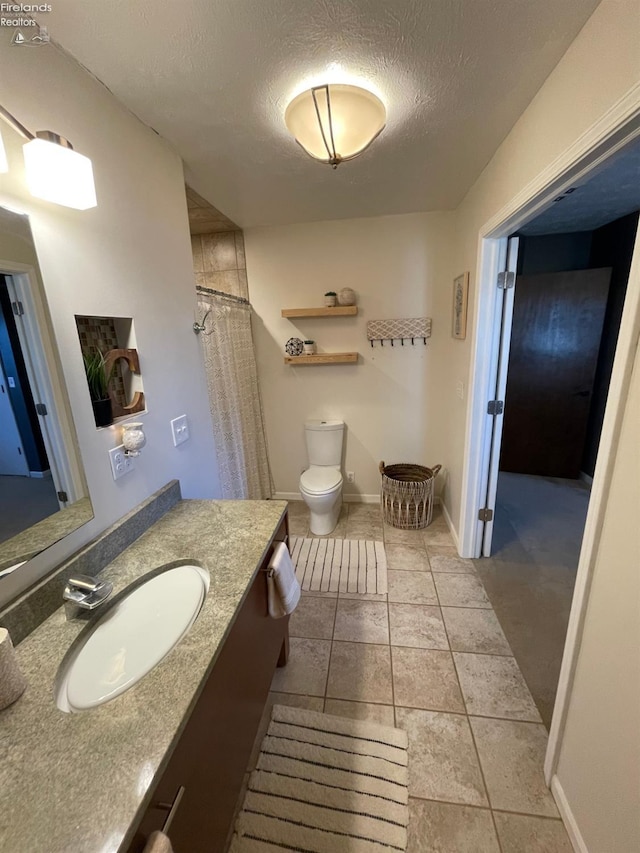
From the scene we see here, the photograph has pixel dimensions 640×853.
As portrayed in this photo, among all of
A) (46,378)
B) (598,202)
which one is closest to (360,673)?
(46,378)

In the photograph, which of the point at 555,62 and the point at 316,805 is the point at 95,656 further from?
the point at 555,62

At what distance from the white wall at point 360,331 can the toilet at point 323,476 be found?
0.51 feet

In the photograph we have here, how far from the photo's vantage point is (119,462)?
4.02 ft

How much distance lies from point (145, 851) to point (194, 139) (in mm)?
2134

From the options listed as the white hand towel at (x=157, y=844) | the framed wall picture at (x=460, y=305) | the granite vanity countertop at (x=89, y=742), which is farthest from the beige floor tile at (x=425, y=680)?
the framed wall picture at (x=460, y=305)

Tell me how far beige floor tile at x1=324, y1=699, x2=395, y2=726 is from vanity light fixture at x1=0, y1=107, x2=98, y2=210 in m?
2.01

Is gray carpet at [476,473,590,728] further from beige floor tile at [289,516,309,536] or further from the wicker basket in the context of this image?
beige floor tile at [289,516,309,536]

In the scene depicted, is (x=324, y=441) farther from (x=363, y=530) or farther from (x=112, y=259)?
(x=112, y=259)

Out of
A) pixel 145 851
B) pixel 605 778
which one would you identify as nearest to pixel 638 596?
pixel 605 778

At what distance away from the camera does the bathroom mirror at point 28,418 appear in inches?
34.8

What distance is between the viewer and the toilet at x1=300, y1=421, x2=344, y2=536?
2.56m

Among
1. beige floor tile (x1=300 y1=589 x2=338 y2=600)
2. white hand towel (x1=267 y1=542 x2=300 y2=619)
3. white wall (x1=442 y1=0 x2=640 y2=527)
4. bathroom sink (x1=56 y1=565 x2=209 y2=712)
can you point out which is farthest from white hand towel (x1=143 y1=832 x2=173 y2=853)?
white wall (x1=442 y1=0 x2=640 y2=527)

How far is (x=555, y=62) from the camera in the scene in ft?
3.68

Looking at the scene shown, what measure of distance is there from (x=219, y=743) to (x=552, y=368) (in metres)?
3.68
